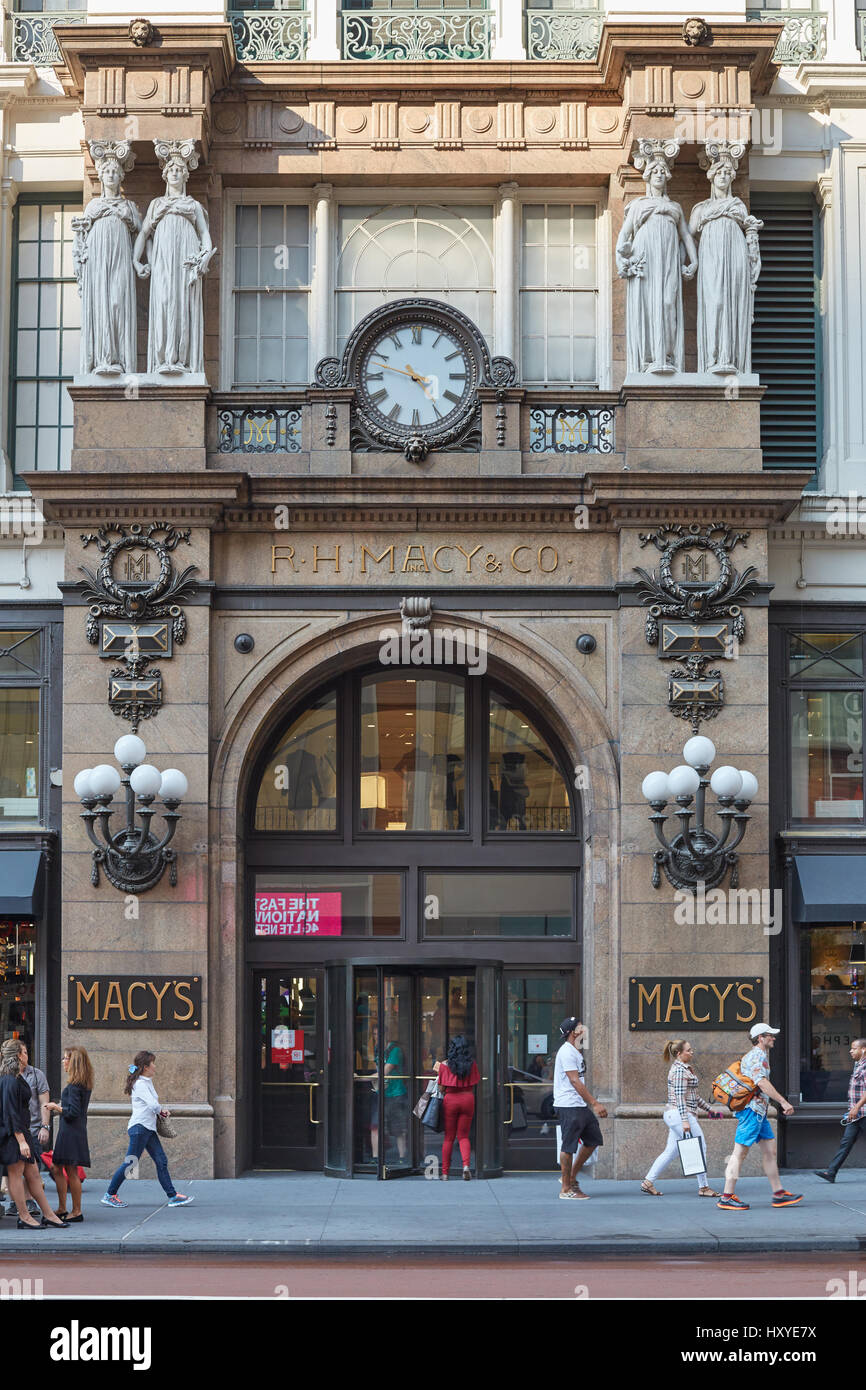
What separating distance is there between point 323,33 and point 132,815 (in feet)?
32.6

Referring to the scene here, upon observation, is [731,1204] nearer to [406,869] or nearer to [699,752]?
[699,752]

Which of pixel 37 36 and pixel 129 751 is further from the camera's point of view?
pixel 37 36

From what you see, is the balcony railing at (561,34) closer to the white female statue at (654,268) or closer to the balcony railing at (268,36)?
the white female statue at (654,268)

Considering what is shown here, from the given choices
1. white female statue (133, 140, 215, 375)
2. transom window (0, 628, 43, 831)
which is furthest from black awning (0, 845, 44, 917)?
white female statue (133, 140, 215, 375)

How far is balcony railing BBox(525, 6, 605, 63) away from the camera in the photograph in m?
21.7

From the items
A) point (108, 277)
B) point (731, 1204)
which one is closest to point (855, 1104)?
point (731, 1204)

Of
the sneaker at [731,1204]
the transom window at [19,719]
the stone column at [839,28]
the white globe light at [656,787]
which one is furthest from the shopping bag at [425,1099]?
the stone column at [839,28]

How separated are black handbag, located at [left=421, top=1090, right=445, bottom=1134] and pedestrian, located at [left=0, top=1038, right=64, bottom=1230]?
14.7 feet

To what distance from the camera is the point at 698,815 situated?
64.6 feet

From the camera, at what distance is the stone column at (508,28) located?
21.6 metres

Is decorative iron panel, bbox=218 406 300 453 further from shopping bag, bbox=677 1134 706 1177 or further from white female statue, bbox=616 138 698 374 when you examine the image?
shopping bag, bbox=677 1134 706 1177

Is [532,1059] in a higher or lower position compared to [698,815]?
lower

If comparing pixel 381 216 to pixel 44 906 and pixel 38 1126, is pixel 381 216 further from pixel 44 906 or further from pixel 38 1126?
pixel 38 1126

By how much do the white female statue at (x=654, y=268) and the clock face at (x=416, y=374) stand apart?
209 cm
